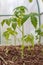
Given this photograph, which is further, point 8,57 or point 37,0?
point 37,0

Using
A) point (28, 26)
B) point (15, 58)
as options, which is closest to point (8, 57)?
point (15, 58)

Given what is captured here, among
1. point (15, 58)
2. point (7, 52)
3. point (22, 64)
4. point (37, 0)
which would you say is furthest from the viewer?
point (37, 0)

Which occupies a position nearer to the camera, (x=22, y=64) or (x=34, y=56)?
(x=22, y=64)

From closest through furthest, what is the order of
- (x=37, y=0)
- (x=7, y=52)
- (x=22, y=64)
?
(x=22, y=64), (x=7, y=52), (x=37, y=0)

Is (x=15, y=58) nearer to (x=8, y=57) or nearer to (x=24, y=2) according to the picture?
(x=8, y=57)

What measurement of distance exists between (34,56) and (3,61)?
0.68ft

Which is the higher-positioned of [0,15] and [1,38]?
[0,15]

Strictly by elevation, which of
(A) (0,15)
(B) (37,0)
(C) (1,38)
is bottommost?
(C) (1,38)

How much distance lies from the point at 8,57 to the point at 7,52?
0.37 ft

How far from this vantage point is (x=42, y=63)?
1.21 meters

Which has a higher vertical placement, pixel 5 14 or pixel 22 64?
pixel 5 14

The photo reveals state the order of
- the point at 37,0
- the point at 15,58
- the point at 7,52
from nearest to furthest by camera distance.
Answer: the point at 15,58 < the point at 7,52 < the point at 37,0

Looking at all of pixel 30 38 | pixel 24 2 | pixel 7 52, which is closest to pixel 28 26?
pixel 24 2

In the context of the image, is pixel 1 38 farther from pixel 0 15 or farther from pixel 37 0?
pixel 37 0
